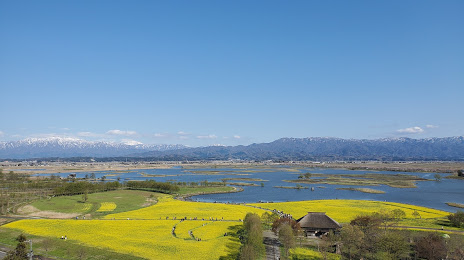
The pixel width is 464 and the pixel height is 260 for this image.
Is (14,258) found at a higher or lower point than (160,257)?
higher

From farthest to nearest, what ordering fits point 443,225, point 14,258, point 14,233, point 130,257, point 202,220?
point 202,220 → point 443,225 → point 14,233 → point 130,257 → point 14,258

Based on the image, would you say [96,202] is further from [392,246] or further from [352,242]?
[392,246]

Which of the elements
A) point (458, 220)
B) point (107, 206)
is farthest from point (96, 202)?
point (458, 220)

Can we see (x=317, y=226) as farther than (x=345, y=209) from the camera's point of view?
No

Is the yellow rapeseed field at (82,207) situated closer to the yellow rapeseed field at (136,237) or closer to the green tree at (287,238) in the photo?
the yellow rapeseed field at (136,237)

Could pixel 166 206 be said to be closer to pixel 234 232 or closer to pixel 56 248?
pixel 234 232

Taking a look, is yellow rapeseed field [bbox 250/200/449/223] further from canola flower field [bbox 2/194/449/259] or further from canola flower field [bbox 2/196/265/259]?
canola flower field [bbox 2/196/265/259]

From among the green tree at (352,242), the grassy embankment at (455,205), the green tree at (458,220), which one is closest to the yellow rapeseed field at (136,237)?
the green tree at (352,242)

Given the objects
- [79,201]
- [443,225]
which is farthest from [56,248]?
[443,225]
